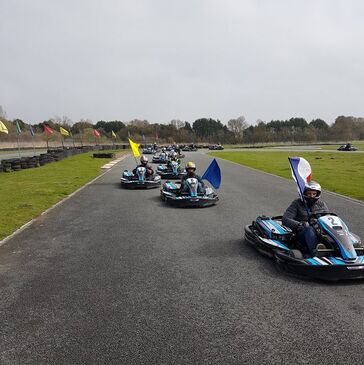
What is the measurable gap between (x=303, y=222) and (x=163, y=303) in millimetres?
2926

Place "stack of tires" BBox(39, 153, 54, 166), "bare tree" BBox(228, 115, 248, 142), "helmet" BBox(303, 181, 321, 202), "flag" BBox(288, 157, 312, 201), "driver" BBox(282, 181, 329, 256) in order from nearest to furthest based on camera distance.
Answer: "driver" BBox(282, 181, 329, 256)
"helmet" BBox(303, 181, 321, 202)
"flag" BBox(288, 157, 312, 201)
"stack of tires" BBox(39, 153, 54, 166)
"bare tree" BBox(228, 115, 248, 142)

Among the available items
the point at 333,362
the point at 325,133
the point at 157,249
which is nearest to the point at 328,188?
the point at 157,249

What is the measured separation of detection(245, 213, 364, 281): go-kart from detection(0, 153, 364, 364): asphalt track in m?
0.18

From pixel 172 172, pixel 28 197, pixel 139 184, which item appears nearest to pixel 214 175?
pixel 139 184

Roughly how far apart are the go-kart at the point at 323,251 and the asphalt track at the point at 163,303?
0.59 ft

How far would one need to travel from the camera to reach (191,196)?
40.0ft

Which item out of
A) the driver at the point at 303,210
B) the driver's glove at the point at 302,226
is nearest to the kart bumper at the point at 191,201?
the driver at the point at 303,210

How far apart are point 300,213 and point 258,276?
178 centimetres

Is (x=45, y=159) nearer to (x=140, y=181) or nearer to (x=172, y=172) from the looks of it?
(x=172, y=172)

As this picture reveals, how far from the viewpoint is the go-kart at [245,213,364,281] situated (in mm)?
5445

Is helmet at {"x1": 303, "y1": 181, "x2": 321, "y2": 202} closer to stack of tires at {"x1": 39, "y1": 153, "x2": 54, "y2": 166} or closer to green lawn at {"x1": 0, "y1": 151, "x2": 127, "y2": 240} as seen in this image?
green lawn at {"x1": 0, "y1": 151, "x2": 127, "y2": 240}

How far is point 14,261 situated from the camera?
6848 millimetres

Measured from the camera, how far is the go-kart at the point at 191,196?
39.1ft

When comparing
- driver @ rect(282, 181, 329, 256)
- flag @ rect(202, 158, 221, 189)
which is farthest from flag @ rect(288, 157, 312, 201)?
flag @ rect(202, 158, 221, 189)
